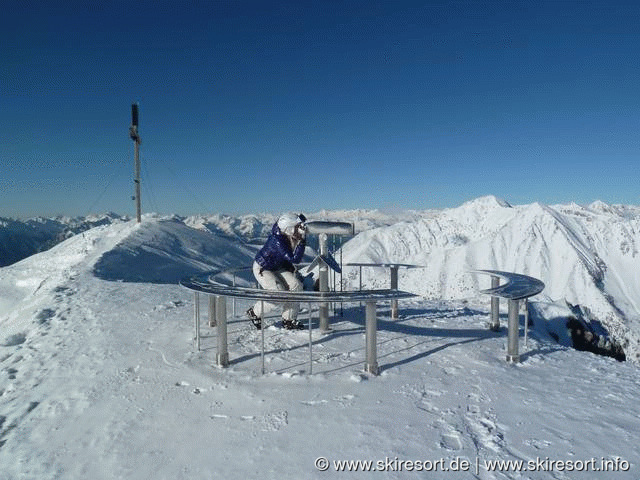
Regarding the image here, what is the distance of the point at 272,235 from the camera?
10406mm

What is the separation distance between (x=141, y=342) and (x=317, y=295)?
4646 mm

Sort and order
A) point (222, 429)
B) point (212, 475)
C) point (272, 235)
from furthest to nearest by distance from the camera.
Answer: point (272, 235) → point (222, 429) → point (212, 475)

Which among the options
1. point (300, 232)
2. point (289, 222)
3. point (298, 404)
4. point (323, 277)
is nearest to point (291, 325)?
point (323, 277)

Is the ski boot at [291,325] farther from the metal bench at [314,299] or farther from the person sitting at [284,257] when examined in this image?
the metal bench at [314,299]

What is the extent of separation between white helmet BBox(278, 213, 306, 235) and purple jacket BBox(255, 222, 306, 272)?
14cm

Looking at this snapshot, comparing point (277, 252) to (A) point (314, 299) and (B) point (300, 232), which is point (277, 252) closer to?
(B) point (300, 232)

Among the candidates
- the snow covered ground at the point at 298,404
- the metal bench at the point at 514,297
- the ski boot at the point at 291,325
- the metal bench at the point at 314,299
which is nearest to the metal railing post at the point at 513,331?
the metal bench at the point at 514,297

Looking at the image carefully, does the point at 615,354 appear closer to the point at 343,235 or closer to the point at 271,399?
the point at 343,235

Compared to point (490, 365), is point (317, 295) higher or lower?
higher

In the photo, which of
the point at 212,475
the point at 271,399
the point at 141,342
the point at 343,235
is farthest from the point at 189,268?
the point at 212,475

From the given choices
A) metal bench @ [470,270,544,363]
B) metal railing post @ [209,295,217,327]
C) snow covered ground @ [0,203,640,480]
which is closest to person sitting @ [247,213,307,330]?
snow covered ground @ [0,203,640,480]

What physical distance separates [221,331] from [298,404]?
227 centimetres

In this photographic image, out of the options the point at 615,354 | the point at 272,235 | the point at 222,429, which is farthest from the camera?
the point at 615,354

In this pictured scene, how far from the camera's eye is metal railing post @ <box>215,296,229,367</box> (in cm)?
784
